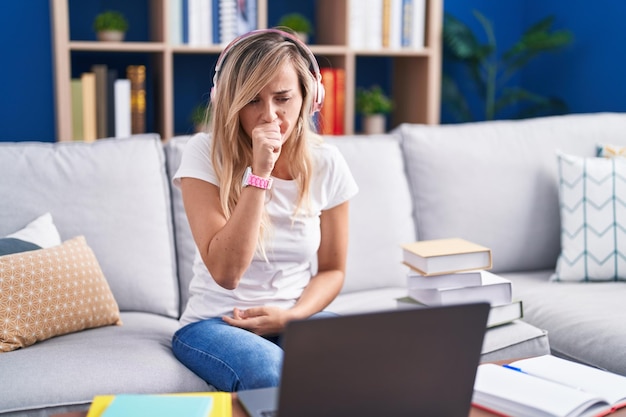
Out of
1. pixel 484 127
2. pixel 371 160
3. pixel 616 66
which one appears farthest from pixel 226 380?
pixel 616 66

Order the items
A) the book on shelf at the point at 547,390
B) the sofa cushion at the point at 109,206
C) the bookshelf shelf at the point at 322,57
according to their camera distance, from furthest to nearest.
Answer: the bookshelf shelf at the point at 322,57, the sofa cushion at the point at 109,206, the book on shelf at the point at 547,390

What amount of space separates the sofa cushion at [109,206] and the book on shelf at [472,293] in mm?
661

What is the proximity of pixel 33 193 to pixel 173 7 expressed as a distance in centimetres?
111

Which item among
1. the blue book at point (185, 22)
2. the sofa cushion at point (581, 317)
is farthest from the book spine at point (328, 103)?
the sofa cushion at point (581, 317)

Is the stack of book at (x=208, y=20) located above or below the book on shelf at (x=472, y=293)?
above

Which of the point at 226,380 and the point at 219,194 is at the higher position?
the point at 219,194

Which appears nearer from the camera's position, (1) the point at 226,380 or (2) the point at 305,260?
(1) the point at 226,380

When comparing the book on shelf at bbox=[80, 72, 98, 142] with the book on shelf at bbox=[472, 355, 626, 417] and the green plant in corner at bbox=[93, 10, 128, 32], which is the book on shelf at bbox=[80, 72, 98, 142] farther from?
the book on shelf at bbox=[472, 355, 626, 417]

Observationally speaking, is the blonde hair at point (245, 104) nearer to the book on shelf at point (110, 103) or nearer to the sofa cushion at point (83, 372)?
the sofa cushion at point (83, 372)

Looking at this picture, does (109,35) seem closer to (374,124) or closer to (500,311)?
(374,124)

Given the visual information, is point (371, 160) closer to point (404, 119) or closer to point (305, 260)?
point (305, 260)

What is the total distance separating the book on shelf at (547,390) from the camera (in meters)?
1.14

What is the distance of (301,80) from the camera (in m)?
1.63

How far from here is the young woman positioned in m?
1.51
